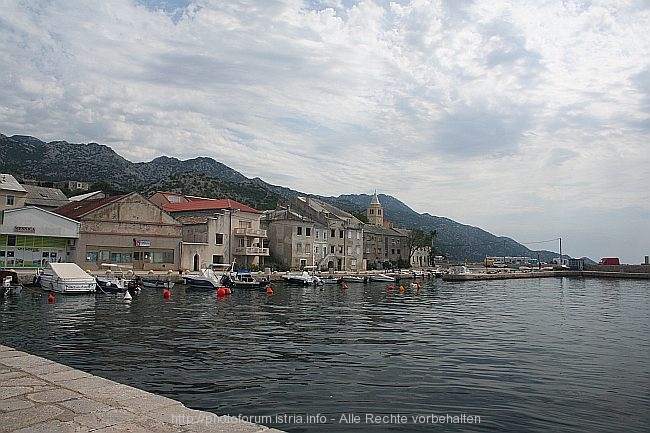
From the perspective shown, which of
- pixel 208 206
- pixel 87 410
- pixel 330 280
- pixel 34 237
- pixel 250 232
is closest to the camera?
pixel 87 410

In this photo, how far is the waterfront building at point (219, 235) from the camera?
226 ft

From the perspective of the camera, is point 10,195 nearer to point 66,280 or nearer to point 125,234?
point 125,234

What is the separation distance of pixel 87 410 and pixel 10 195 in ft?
218

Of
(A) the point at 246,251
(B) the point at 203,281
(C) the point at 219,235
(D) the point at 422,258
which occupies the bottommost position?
(B) the point at 203,281

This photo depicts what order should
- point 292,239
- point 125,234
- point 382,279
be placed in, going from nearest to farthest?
point 125,234 < point 382,279 < point 292,239

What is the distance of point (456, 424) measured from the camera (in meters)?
→ 11.9

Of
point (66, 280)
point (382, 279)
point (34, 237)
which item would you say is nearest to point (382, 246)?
point (382, 279)

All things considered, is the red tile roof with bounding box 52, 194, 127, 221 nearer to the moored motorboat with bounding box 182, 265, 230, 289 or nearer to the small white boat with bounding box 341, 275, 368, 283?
the moored motorboat with bounding box 182, 265, 230, 289

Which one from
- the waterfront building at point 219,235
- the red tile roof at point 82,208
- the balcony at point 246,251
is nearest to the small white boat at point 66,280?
the red tile roof at point 82,208

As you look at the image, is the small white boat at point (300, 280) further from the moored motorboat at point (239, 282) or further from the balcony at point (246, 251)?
the balcony at point (246, 251)

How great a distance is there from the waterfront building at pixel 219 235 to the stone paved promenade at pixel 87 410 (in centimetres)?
5969

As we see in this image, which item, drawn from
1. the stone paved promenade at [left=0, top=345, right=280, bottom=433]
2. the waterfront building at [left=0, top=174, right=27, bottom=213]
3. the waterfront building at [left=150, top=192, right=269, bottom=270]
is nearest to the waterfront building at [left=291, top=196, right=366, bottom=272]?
the waterfront building at [left=150, top=192, right=269, bottom=270]

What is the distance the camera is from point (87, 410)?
24.8 ft

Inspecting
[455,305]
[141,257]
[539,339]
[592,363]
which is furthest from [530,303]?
[141,257]
